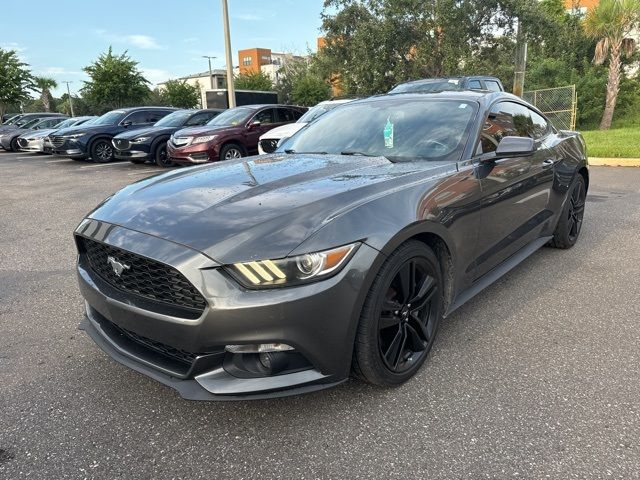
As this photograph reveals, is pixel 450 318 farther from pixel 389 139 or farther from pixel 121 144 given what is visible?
pixel 121 144

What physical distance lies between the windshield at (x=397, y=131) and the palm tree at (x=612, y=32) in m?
18.8

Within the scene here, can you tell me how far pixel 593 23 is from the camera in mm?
18859

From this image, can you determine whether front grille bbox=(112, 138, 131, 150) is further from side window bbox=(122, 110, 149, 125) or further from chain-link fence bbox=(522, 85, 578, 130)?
chain-link fence bbox=(522, 85, 578, 130)

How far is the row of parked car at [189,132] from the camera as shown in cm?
1056

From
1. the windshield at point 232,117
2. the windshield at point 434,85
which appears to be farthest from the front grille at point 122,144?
the windshield at point 434,85

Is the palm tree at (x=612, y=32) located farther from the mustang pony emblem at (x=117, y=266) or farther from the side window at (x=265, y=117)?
the mustang pony emblem at (x=117, y=266)

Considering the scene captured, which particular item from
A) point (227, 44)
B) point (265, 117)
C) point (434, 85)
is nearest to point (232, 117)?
point (265, 117)

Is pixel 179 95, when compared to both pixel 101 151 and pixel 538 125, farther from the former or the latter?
pixel 538 125

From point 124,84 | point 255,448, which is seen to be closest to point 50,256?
point 255,448

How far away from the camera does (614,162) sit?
1105 centimetres

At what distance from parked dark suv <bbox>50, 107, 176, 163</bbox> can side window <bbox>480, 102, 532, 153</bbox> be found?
42.6ft

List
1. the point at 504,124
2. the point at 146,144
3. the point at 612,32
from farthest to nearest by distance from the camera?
the point at 612,32, the point at 146,144, the point at 504,124

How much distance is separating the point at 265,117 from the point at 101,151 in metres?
5.60

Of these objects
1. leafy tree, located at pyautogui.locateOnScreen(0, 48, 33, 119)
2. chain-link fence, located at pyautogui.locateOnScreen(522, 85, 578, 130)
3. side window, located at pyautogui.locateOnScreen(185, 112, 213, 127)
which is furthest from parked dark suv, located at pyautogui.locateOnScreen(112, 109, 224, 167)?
leafy tree, located at pyautogui.locateOnScreen(0, 48, 33, 119)
